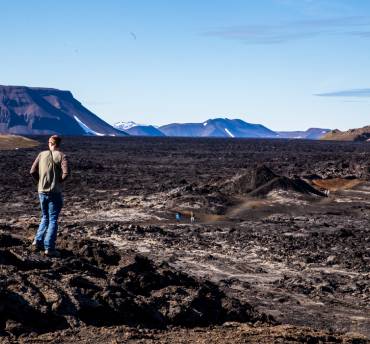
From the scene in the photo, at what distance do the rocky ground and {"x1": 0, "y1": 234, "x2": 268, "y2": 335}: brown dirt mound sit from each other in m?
0.02

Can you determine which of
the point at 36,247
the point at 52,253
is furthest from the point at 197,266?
the point at 52,253

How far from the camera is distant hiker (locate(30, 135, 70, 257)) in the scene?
11961mm

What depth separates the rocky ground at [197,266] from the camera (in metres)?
9.76

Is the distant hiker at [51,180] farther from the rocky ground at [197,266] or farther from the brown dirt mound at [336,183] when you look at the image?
the brown dirt mound at [336,183]

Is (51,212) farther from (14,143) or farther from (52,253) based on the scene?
(14,143)

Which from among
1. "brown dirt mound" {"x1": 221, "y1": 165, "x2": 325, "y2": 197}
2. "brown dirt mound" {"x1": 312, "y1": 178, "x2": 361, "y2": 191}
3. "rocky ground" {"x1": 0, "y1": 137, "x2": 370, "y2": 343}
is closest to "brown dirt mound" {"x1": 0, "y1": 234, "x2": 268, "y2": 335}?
"rocky ground" {"x1": 0, "y1": 137, "x2": 370, "y2": 343}

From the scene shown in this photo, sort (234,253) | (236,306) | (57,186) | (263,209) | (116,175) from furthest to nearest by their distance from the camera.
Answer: (116,175) < (263,209) < (234,253) < (57,186) < (236,306)

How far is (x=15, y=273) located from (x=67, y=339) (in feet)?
6.23

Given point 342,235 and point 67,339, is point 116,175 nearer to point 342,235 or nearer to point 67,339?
point 342,235

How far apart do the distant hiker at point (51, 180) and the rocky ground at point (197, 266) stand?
0.42m

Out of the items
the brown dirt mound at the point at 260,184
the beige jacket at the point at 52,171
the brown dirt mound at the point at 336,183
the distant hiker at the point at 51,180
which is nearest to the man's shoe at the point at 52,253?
the distant hiker at the point at 51,180

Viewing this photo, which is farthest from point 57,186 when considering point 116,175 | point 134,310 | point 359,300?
point 116,175

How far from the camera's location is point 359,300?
13.8 metres

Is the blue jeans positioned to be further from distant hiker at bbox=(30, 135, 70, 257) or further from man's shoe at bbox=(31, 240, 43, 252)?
man's shoe at bbox=(31, 240, 43, 252)
